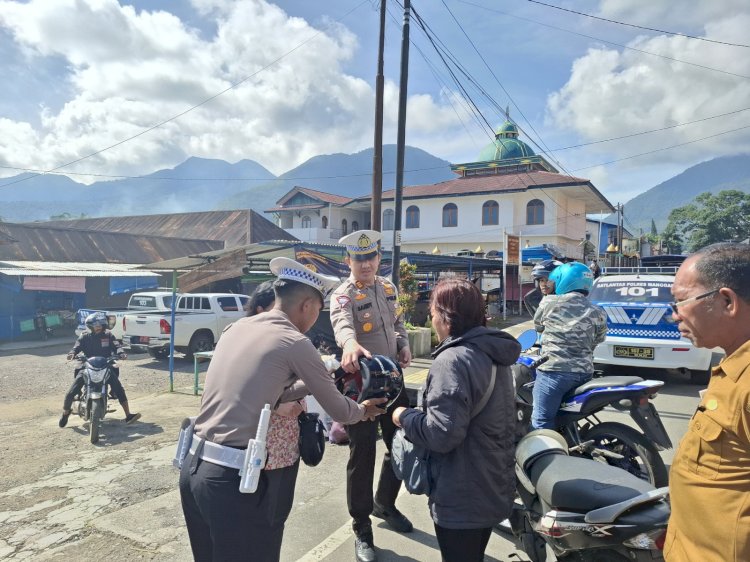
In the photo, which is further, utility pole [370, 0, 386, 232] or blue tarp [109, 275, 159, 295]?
blue tarp [109, 275, 159, 295]

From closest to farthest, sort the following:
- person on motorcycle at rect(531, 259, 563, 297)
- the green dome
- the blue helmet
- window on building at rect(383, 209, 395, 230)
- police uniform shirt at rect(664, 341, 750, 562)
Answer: police uniform shirt at rect(664, 341, 750, 562), the blue helmet, person on motorcycle at rect(531, 259, 563, 297), window on building at rect(383, 209, 395, 230), the green dome

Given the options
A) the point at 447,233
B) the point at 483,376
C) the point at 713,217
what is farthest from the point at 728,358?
the point at 713,217

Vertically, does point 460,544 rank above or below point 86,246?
below

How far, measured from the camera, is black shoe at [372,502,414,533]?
128 inches

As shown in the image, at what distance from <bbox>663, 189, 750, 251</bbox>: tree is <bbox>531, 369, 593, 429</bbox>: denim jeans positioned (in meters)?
50.1

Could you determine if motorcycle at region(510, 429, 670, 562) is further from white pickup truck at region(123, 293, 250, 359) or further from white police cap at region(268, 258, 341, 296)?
white pickup truck at region(123, 293, 250, 359)

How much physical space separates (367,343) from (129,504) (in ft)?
8.47

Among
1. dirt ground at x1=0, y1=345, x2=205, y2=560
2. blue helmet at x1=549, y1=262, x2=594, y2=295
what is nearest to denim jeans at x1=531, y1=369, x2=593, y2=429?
blue helmet at x1=549, y1=262, x2=594, y2=295

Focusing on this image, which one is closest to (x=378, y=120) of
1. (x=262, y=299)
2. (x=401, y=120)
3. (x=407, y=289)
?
(x=401, y=120)

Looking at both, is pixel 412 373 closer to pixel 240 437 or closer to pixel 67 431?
pixel 67 431

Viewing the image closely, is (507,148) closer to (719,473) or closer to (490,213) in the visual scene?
(490,213)

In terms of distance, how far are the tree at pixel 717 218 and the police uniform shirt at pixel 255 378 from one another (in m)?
52.3

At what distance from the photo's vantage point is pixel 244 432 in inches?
73.7

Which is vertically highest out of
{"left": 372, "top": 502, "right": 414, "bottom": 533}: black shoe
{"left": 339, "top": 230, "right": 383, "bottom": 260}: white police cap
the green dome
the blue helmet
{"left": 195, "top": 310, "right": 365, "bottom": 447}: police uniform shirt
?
the green dome
